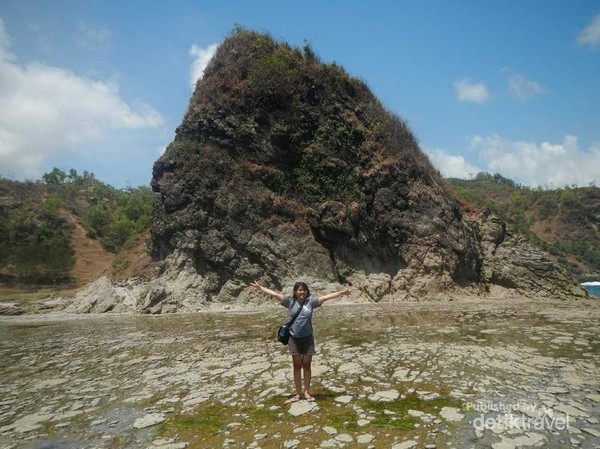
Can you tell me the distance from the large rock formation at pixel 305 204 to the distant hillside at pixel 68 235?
8.72 m

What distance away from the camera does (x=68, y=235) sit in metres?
59.3

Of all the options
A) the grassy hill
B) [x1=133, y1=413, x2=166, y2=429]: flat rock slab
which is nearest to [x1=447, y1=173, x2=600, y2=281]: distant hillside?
the grassy hill

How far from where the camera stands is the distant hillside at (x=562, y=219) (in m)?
83.7

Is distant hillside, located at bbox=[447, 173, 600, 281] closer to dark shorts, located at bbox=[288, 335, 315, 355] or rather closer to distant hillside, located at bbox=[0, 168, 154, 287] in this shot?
distant hillside, located at bbox=[0, 168, 154, 287]

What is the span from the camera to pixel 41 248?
4362cm

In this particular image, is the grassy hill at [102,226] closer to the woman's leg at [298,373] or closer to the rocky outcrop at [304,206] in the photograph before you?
the rocky outcrop at [304,206]

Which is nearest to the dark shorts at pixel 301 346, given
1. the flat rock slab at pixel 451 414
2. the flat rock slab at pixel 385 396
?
the flat rock slab at pixel 385 396

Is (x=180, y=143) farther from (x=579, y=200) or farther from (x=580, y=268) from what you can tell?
(x=579, y=200)

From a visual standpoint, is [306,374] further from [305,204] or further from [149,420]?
[305,204]

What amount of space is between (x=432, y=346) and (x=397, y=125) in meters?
20.2

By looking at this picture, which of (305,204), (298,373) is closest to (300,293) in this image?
(298,373)

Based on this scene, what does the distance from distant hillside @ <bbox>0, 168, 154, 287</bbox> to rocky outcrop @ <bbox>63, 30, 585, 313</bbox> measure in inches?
333

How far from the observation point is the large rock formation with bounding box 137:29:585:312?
2172 cm

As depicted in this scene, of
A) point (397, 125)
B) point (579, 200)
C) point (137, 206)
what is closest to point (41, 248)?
point (137, 206)
